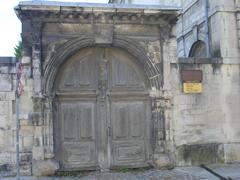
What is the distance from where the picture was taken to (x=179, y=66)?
29.4 ft

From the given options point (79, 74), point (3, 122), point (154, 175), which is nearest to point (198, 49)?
point (79, 74)

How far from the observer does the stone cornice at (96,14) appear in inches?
315

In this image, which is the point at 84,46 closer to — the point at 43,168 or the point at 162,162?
the point at 43,168

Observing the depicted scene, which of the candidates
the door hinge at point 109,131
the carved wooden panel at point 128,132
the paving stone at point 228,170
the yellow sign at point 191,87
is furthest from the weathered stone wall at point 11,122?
the paving stone at point 228,170

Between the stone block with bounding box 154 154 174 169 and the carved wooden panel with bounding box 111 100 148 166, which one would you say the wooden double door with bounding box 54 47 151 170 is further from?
the stone block with bounding box 154 154 174 169

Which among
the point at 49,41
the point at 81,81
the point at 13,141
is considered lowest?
the point at 13,141

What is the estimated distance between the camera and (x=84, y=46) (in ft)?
27.9

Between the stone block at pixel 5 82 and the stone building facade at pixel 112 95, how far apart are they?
22 millimetres

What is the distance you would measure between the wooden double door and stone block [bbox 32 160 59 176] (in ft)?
1.20

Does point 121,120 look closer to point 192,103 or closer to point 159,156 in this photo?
point 159,156

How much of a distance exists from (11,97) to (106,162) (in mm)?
2697

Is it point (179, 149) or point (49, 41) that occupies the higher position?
point (49, 41)

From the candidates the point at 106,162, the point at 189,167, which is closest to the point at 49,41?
the point at 106,162

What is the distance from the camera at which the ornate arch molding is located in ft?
27.0
